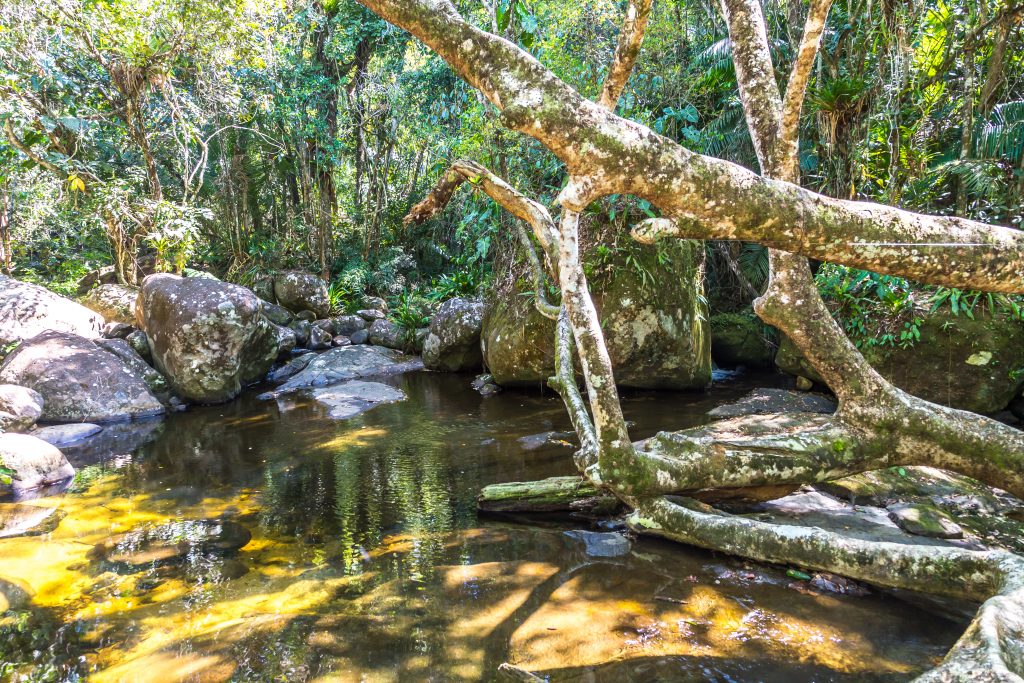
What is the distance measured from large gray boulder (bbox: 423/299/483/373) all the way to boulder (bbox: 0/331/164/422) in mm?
4131

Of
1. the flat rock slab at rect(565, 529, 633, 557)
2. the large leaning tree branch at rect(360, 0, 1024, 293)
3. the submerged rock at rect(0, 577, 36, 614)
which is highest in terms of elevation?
the large leaning tree branch at rect(360, 0, 1024, 293)

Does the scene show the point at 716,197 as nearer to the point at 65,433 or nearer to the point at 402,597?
the point at 402,597

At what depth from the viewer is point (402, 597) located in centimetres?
340

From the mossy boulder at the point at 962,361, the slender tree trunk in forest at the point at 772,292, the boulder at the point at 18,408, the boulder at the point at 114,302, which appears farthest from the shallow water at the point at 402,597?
the boulder at the point at 114,302

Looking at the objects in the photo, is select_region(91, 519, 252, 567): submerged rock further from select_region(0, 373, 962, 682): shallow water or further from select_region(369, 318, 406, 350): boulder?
select_region(369, 318, 406, 350): boulder

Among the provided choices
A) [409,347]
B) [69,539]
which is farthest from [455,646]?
[409,347]

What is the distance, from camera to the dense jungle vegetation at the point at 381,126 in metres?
7.35

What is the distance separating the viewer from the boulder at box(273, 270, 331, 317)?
43.9 ft

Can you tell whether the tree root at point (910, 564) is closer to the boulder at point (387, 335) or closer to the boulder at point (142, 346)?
the boulder at point (142, 346)

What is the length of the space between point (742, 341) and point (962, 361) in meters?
3.26

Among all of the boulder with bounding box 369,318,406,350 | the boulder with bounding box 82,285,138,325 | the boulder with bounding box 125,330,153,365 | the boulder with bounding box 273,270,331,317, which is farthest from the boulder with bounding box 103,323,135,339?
the boulder with bounding box 369,318,406,350

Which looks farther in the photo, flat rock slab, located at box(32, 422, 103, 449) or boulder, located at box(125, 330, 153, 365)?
boulder, located at box(125, 330, 153, 365)

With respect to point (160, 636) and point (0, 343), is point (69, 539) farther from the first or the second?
point (0, 343)

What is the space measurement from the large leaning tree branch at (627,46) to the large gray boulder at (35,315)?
8.70 metres
